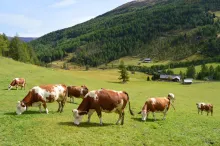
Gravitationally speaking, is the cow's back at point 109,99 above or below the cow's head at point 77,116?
above

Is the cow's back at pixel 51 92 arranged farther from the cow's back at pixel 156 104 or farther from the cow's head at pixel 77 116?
the cow's back at pixel 156 104

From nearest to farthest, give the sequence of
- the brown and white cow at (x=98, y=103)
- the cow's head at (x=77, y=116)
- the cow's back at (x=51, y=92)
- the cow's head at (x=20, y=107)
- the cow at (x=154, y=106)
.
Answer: the cow's head at (x=77, y=116) < the brown and white cow at (x=98, y=103) < the cow's head at (x=20, y=107) < the cow's back at (x=51, y=92) < the cow at (x=154, y=106)

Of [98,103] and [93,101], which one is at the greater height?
[93,101]

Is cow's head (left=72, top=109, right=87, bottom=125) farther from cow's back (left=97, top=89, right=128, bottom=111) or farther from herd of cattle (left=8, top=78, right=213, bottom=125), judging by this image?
cow's back (left=97, top=89, right=128, bottom=111)

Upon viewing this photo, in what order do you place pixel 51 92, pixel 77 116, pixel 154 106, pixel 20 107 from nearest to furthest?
pixel 77 116, pixel 20 107, pixel 51 92, pixel 154 106

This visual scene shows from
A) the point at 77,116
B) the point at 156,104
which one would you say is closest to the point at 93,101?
the point at 77,116

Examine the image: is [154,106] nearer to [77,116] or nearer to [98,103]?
[98,103]

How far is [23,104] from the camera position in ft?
80.0

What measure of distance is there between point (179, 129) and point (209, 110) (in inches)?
1016

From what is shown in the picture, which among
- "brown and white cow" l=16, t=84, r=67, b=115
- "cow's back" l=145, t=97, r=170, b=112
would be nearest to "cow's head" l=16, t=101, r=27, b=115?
"brown and white cow" l=16, t=84, r=67, b=115

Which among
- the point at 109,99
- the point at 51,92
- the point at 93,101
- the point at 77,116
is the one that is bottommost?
the point at 77,116

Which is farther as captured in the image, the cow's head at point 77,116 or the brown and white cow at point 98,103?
the brown and white cow at point 98,103

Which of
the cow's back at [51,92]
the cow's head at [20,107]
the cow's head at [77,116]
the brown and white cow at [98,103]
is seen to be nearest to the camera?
the cow's head at [77,116]

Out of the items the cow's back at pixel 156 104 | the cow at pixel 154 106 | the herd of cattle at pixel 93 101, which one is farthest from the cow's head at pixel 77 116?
the cow's back at pixel 156 104
